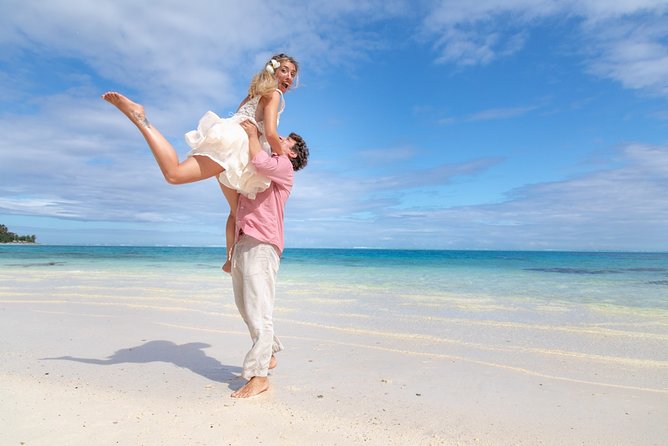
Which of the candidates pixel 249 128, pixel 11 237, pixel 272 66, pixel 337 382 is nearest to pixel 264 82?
pixel 272 66

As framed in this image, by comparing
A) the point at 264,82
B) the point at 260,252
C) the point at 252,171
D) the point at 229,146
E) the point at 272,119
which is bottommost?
the point at 260,252

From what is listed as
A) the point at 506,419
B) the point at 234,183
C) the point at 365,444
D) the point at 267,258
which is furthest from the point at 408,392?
the point at 234,183

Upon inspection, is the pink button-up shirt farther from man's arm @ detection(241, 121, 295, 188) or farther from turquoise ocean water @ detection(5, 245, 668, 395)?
turquoise ocean water @ detection(5, 245, 668, 395)

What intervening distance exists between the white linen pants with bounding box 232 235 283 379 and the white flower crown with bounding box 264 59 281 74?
4.26 feet

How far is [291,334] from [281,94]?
316cm

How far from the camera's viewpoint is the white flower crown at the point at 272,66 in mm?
3383

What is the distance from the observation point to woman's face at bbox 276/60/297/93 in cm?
344

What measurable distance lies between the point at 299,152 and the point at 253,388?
6.17ft

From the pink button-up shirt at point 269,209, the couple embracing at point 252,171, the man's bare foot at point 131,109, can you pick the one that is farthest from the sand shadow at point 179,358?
the man's bare foot at point 131,109

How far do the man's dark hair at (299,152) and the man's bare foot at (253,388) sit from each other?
66.2 inches

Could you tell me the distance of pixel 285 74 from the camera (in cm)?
345

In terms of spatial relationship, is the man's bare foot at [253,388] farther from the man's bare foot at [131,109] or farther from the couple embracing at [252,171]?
the man's bare foot at [131,109]

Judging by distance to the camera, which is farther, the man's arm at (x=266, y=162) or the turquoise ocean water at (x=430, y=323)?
the turquoise ocean water at (x=430, y=323)

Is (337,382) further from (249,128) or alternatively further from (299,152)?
(249,128)
